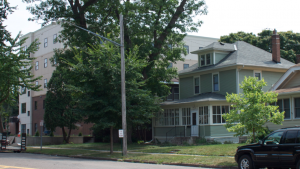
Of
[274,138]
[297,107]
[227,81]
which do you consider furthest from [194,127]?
[274,138]

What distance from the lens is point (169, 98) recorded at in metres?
40.2

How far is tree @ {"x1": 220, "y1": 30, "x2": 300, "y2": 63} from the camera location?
42531mm

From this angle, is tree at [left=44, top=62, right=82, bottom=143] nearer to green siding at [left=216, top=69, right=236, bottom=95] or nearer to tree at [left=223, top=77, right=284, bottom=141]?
green siding at [left=216, top=69, right=236, bottom=95]

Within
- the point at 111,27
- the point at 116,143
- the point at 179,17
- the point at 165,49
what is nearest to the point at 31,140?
the point at 116,143

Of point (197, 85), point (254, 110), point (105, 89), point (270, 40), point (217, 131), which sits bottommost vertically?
point (217, 131)

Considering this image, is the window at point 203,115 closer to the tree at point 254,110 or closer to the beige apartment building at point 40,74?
the tree at point 254,110

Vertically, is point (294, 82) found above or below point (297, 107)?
above

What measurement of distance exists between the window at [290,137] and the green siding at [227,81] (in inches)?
669

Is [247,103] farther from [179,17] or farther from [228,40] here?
[228,40]

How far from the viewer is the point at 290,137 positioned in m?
12.0

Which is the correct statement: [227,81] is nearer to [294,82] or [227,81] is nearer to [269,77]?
[269,77]

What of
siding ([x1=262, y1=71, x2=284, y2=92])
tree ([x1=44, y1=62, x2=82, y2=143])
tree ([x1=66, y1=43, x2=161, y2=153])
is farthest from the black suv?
tree ([x1=44, y1=62, x2=82, y2=143])

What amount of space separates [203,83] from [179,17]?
693 centimetres

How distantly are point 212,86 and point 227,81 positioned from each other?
191 centimetres
